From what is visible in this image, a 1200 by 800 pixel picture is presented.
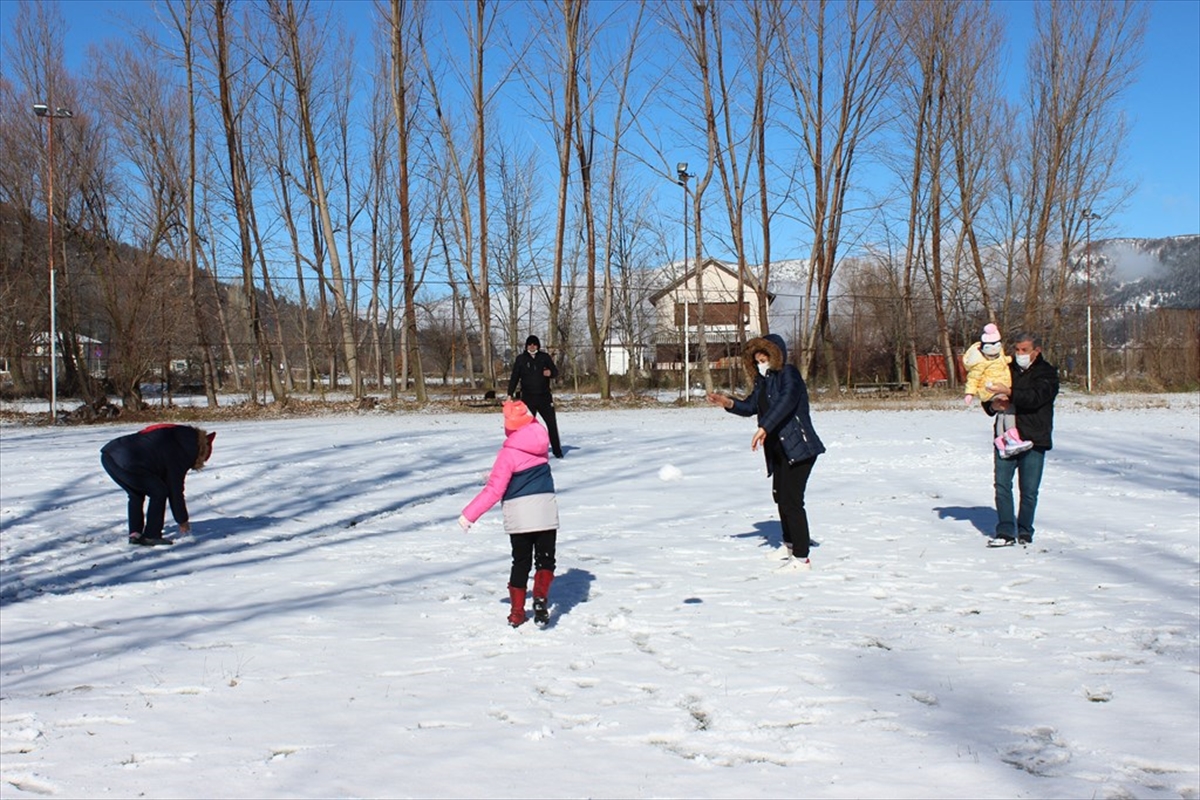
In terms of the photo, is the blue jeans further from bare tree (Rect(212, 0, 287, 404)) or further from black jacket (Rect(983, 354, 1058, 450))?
bare tree (Rect(212, 0, 287, 404))

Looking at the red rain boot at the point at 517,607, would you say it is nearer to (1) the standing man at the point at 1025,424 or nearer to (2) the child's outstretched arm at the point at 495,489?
(2) the child's outstretched arm at the point at 495,489

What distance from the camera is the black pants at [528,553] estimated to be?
19.0 feet

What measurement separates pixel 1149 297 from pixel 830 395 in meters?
178

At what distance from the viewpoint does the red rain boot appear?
19.0ft

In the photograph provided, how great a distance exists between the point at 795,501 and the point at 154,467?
16.8ft

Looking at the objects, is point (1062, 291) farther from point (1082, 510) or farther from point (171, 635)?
point (171, 635)

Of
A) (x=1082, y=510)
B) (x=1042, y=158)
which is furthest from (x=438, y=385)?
(x=1082, y=510)

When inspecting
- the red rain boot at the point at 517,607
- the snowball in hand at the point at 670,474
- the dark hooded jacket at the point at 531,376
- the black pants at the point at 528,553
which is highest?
the dark hooded jacket at the point at 531,376

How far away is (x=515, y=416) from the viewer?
5.89m

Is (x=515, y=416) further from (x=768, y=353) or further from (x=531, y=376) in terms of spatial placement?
(x=531, y=376)

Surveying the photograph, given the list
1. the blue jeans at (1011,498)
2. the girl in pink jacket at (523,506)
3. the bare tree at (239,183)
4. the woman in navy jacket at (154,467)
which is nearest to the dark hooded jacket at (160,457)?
the woman in navy jacket at (154,467)

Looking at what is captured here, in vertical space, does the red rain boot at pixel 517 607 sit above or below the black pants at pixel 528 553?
below

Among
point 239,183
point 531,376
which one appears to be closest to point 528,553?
point 531,376

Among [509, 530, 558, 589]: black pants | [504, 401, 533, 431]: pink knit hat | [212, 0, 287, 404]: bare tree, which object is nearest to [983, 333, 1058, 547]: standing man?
[509, 530, 558, 589]: black pants
